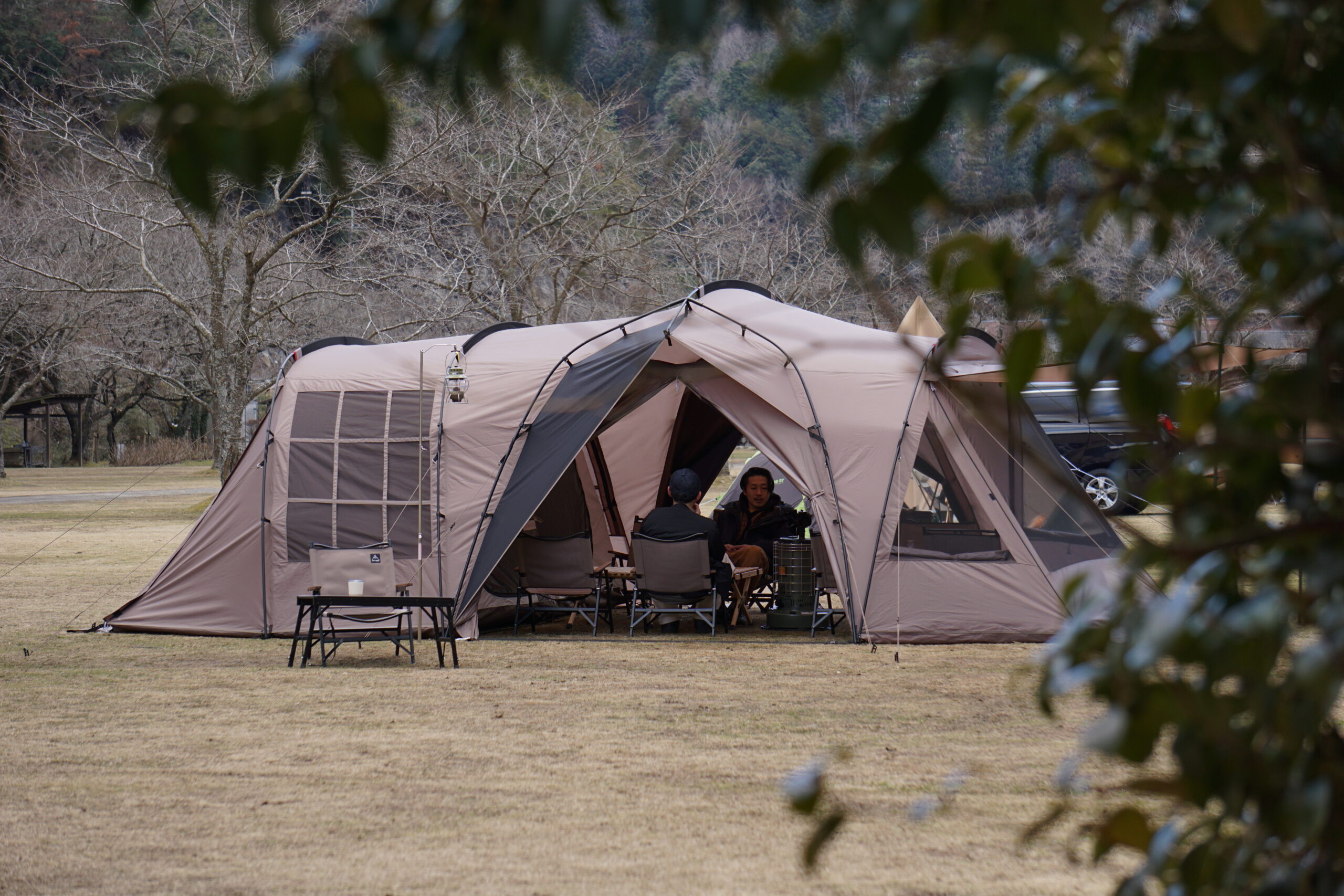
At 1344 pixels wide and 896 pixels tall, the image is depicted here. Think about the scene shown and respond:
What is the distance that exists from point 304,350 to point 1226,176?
29.3 ft

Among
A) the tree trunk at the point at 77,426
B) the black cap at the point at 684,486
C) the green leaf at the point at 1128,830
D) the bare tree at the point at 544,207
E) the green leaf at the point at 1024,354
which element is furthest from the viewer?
the tree trunk at the point at 77,426

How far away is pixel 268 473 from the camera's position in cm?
917

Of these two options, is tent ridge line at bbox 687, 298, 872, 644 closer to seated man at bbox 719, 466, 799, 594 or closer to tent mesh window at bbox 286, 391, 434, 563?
seated man at bbox 719, 466, 799, 594

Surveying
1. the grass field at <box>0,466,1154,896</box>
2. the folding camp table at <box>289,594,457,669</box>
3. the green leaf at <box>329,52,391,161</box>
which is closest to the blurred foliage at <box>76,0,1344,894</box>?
the green leaf at <box>329,52,391,161</box>

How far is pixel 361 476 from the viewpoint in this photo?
29.8 feet

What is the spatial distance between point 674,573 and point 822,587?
1.19 meters

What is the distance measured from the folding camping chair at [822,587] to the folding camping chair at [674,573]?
720 millimetres

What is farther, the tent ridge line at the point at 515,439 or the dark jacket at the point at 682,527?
the dark jacket at the point at 682,527

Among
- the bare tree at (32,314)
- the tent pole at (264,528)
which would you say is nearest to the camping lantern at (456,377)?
the tent pole at (264,528)

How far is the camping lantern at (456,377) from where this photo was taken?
9.02 meters

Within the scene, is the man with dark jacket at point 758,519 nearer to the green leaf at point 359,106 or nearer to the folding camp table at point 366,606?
the folding camp table at point 366,606

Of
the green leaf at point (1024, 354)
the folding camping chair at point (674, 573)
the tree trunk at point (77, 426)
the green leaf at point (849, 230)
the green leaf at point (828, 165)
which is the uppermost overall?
the tree trunk at point (77, 426)

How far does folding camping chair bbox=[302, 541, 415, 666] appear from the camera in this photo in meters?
8.15

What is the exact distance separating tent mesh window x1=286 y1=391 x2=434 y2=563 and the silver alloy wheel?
8.13 m
